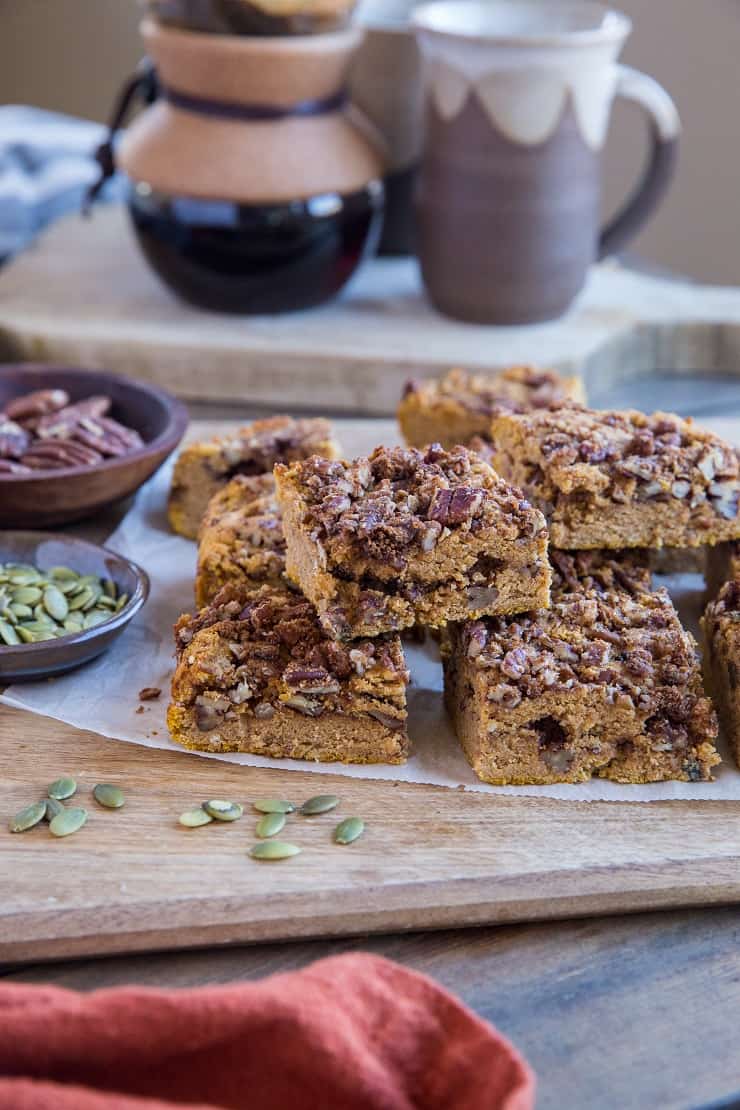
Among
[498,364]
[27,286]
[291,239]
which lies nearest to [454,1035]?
[498,364]

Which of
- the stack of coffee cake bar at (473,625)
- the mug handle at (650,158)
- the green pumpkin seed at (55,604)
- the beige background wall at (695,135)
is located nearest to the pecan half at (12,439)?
the green pumpkin seed at (55,604)

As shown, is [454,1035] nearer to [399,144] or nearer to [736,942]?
[736,942]

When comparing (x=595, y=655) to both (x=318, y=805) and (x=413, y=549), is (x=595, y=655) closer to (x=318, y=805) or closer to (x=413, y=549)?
(x=413, y=549)

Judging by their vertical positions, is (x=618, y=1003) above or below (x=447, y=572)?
below

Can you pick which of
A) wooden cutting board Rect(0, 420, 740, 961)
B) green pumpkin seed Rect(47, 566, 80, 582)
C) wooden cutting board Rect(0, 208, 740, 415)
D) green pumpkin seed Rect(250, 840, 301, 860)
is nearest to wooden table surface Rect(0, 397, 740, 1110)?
wooden cutting board Rect(0, 420, 740, 961)

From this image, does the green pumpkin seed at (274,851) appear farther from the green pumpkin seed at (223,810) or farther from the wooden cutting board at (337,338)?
the wooden cutting board at (337,338)

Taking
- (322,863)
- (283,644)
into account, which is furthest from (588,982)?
(283,644)

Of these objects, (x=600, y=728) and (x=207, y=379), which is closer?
(x=600, y=728)
